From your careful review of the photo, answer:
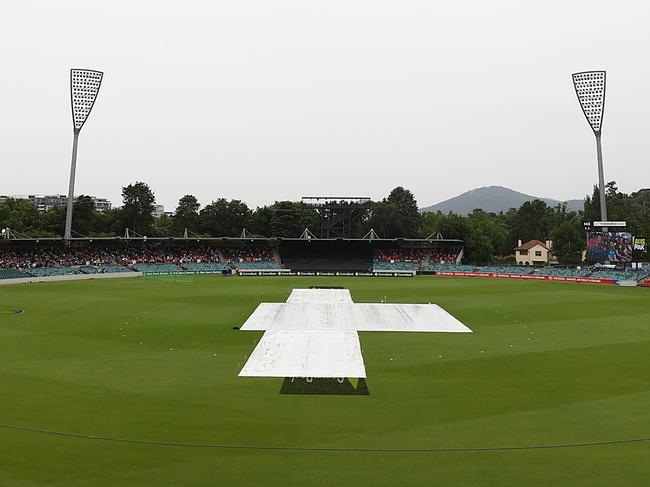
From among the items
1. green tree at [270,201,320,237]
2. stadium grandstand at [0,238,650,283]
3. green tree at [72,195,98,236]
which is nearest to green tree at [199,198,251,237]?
green tree at [270,201,320,237]

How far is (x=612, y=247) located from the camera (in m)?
58.3

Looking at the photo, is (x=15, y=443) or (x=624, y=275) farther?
(x=624, y=275)

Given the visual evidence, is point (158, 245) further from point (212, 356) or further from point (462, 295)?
point (212, 356)

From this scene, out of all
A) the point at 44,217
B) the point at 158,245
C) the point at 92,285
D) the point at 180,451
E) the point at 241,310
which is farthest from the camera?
the point at 44,217

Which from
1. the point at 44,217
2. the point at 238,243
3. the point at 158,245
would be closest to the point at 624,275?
the point at 238,243

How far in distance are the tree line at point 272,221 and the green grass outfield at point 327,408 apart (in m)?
68.7

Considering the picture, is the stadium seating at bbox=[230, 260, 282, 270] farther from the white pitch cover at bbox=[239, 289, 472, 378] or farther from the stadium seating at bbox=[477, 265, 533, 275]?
the white pitch cover at bbox=[239, 289, 472, 378]

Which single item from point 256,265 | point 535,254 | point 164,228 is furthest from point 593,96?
point 164,228

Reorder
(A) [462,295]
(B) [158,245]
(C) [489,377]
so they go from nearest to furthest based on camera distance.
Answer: (C) [489,377] < (A) [462,295] < (B) [158,245]

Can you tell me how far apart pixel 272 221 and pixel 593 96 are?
6576 centimetres

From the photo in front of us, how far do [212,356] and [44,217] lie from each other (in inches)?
3753

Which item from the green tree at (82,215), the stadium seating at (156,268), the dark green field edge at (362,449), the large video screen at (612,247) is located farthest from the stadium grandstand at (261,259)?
the dark green field edge at (362,449)

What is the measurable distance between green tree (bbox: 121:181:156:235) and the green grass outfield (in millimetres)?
81100

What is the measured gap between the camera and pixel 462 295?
48844 millimetres
